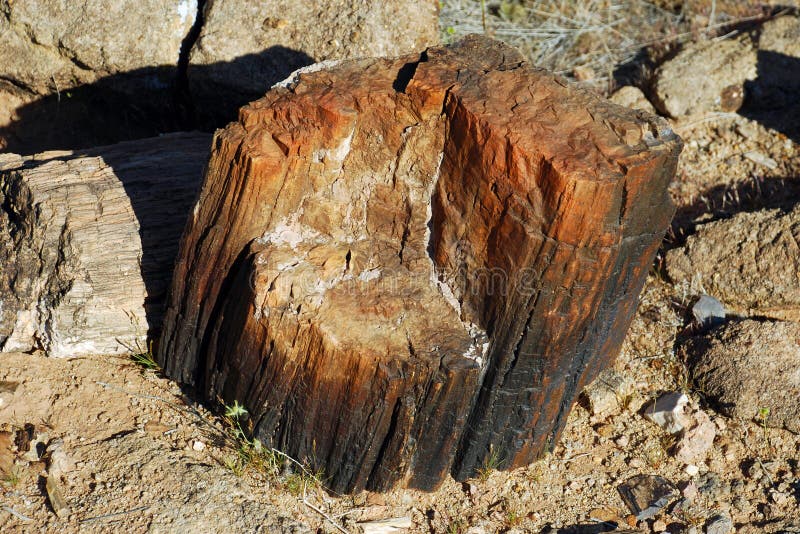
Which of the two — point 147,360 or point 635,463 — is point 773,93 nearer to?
point 635,463

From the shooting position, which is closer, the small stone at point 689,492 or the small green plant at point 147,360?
the small stone at point 689,492

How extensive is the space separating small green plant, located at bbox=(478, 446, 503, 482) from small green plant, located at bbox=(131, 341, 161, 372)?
1476mm

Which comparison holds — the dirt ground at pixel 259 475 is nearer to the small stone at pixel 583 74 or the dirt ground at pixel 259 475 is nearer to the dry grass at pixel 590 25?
the small stone at pixel 583 74

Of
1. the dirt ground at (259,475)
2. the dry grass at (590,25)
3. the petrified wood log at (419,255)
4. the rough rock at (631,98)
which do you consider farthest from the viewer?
the dry grass at (590,25)

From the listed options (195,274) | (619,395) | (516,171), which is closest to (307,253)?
(195,274)

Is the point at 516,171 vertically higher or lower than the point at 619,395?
higher

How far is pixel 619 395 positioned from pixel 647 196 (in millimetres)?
1271

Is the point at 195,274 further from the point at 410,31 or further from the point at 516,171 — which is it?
the point at 410,31

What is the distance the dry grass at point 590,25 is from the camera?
6238 millimetres

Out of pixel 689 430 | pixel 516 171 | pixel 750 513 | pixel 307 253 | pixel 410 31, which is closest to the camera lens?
pixel 516 171

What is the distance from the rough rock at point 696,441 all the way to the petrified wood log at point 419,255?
60 centimetres

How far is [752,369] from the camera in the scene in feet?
12.7

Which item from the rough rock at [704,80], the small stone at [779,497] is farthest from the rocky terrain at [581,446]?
the rough rock at [704,80]

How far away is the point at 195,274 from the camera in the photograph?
3432 millimetres
